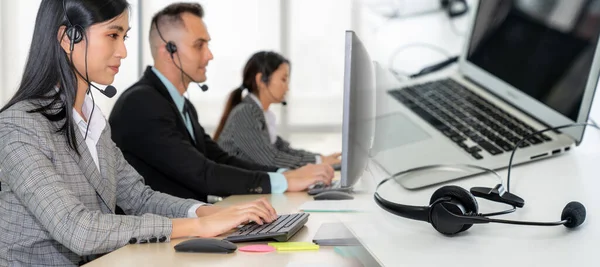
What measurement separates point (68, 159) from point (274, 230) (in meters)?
0.39

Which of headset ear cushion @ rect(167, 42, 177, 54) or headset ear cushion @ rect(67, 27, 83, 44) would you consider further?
headset ear cushion @ rect(167, 42, 177, 54)

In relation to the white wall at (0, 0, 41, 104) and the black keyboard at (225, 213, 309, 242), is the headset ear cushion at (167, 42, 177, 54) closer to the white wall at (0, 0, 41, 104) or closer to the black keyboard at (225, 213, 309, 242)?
the black keyboard at (225, 213, 309, 242)

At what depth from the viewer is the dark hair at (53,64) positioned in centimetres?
133

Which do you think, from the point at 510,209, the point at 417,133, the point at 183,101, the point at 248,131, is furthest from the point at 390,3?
the point at 510,209

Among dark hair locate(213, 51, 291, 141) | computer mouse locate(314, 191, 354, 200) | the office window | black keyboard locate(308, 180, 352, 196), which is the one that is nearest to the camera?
computer mouse locate(314, 191, 354, 200)

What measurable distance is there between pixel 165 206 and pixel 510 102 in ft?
2.46

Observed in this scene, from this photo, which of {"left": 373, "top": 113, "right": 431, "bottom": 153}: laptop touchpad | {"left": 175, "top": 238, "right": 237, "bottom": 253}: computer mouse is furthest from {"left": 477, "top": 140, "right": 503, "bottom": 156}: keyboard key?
{"left": 175, "top": 238, "right": 237, "bottom": 253}: computer mouse

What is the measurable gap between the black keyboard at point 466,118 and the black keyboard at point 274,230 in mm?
323

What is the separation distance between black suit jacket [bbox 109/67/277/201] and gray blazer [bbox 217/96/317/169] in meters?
0.56

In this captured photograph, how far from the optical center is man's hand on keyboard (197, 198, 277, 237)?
1.29 m

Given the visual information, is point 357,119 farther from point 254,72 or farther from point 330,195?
point 254,72

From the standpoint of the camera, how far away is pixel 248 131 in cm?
257

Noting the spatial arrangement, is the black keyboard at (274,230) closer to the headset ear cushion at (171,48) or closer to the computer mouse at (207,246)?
the computer mouse at (207,246)

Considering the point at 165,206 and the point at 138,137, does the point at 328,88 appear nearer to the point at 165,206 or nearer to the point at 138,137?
the point at 138,137
